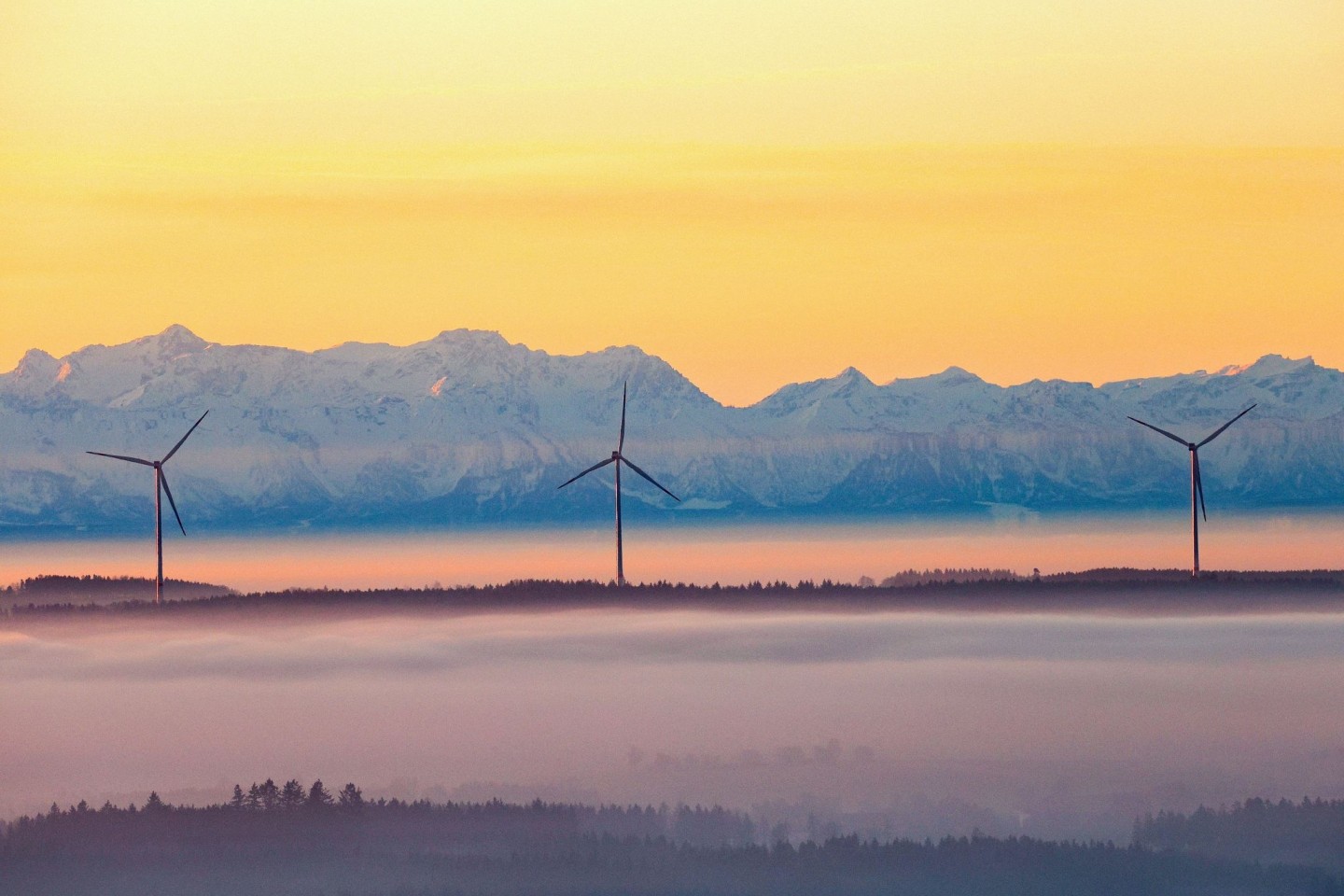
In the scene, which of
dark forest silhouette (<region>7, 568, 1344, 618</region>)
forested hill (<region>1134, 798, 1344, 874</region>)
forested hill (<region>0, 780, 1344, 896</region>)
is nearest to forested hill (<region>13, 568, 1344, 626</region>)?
dark forest silhouette (<region>7, 568, 1344, 618</region>)

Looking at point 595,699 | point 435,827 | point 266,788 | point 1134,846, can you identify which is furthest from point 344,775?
point 1134,846

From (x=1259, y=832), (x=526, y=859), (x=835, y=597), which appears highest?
(x=835, y=597)

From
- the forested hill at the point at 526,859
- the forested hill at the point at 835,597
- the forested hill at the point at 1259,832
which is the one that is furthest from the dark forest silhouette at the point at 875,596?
the forested hill at the point at 526,859

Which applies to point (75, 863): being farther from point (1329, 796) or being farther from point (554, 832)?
point (1329, 796)

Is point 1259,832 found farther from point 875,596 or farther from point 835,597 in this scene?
point 835,597

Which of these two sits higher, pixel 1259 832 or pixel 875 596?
pixel 875 596

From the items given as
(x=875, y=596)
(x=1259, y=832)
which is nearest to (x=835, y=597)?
(x=875, y=596)

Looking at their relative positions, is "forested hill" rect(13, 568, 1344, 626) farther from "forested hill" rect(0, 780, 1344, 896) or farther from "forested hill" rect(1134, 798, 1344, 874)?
"forested hill" rect(0, 780, 1344, 896)

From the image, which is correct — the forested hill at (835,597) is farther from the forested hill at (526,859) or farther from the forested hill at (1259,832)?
the forested hill at (526,859)
